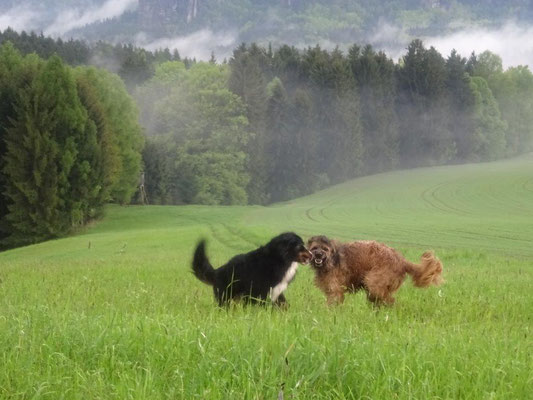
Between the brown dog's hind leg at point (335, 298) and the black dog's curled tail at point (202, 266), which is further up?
the black dog's curled tail at point (202, 266)

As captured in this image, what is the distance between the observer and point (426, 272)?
26.1 feet

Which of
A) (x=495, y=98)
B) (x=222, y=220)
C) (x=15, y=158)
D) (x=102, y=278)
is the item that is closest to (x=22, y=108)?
(x=15, y=158)

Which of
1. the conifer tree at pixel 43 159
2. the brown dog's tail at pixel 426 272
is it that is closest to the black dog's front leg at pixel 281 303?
the brown dog's tail at pixel 426 272

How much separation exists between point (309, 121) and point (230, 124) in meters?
13.7

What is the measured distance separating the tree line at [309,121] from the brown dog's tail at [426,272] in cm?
6322

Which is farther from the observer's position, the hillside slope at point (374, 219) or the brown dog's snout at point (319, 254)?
the hillside slope at point (374, 219)

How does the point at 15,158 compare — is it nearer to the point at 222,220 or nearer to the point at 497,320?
the point at 222,220

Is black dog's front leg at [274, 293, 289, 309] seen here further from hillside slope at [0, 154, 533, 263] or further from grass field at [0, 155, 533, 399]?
hillside slope at [0, 154, 533, 263]

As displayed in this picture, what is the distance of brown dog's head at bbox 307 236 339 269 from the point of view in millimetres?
7914

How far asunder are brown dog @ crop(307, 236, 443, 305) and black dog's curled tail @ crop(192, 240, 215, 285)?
1537mm

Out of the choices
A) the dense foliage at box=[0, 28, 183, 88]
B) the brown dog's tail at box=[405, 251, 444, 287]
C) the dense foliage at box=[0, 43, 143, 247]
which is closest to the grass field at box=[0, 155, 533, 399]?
the brown dog's tail at box=[405, 251, 444, 287]

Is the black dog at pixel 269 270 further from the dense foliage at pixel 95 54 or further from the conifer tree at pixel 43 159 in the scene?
the dense foliage at pixel 95 54

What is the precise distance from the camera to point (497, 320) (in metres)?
7.46

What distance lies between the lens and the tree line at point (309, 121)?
72500mm
